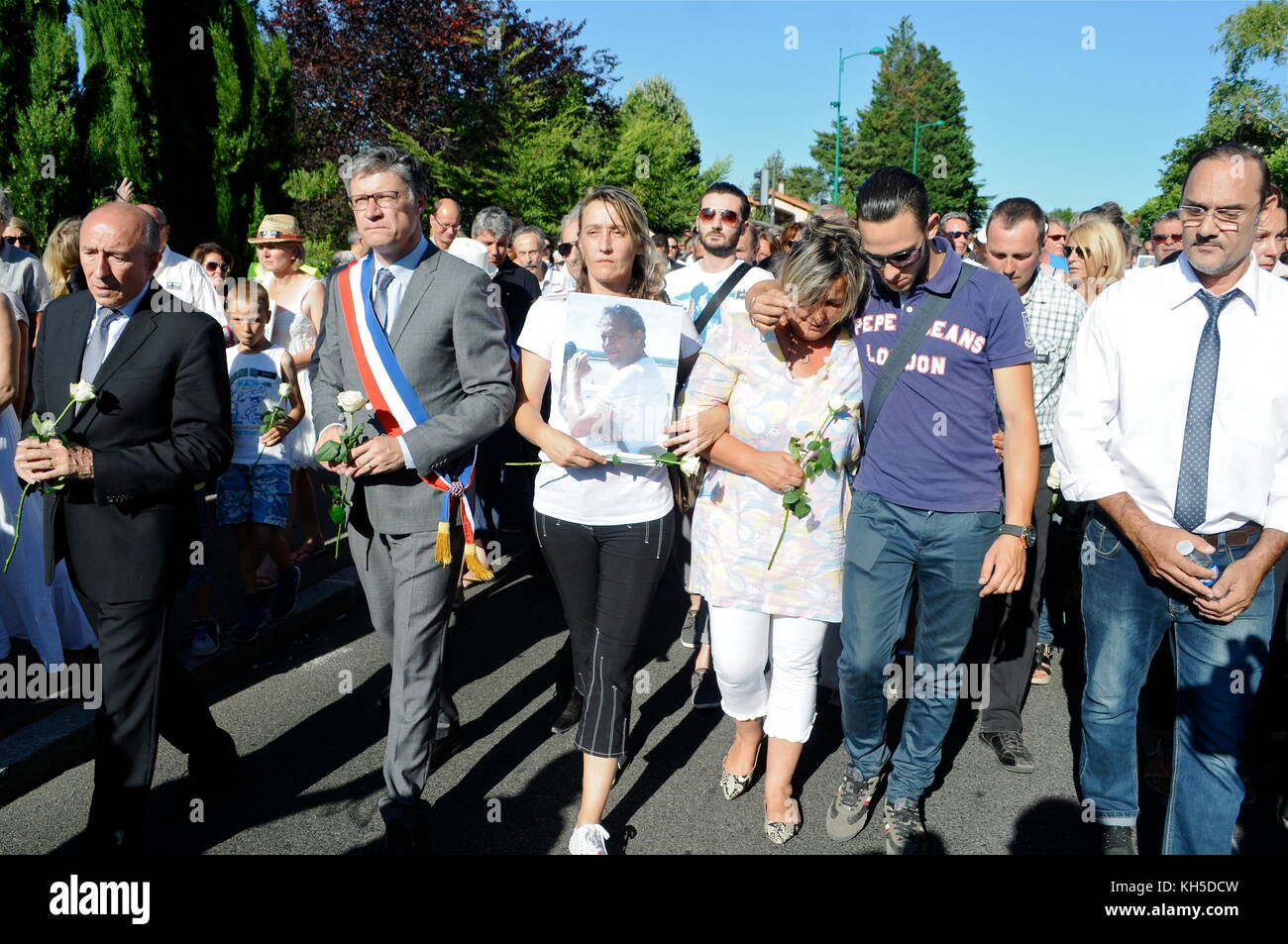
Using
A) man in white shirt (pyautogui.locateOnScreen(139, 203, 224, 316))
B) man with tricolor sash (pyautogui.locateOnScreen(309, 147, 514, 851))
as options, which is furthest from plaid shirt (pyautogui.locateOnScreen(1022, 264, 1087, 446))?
man in white shirt (pyautogui.locateOnScreen(139, 203, 224, 316))

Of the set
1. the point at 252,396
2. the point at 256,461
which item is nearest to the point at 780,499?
the point at 256,461

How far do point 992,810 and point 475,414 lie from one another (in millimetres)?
2504

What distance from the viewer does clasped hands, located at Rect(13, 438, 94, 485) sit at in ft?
9.62

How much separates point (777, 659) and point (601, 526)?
82cm

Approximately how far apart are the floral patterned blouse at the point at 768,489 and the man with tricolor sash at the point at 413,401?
2.60 feet

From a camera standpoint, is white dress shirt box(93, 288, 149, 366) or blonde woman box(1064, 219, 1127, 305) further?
blonde woman box(1064, 219, 1127, 305)

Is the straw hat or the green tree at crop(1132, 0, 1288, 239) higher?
the green tree at crop(1132, 0, 1288, 239)

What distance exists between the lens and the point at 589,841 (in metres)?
3.21

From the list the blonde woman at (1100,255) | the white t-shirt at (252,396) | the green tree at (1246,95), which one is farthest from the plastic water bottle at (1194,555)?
the green tree at (1246,95)

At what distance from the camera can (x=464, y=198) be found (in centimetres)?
2005

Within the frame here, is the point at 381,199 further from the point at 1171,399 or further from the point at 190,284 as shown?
the point at 190,284

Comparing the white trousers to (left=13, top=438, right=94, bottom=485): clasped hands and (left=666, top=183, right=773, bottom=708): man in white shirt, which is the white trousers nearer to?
(left=666, top=183, right=773, bottom=708): man in white shirt

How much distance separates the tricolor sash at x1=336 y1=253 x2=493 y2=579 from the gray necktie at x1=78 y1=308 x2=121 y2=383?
760 millimetres
